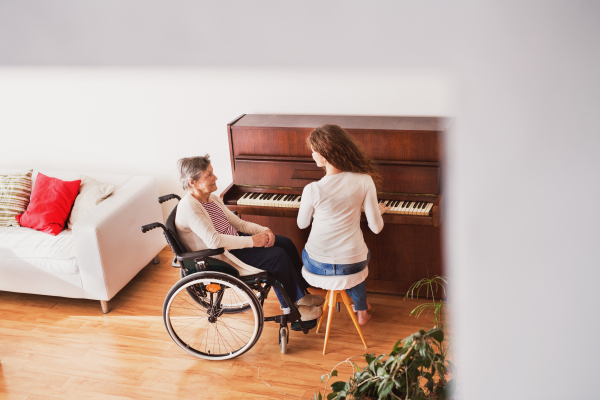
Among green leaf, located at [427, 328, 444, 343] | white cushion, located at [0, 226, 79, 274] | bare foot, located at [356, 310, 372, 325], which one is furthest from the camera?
white cushion, located at [0, 226, 79, 274]

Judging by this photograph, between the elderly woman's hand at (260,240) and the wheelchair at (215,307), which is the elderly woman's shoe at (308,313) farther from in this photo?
the elderly woman's hand at (260,240)

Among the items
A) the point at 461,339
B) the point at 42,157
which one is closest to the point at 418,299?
the point at 42,157

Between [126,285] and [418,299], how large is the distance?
189cm

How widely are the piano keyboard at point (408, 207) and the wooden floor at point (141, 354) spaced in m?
0.67

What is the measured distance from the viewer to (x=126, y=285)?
11.4 ft

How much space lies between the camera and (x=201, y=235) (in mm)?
2436

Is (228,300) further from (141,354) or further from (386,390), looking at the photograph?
(386,390)

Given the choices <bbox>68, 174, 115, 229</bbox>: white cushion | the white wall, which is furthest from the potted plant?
<bbox>68, 174, 115, 229</bbox>: white cushion

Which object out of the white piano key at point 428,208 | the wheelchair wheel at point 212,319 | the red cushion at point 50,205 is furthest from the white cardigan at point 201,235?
the red cushion at point 50,205

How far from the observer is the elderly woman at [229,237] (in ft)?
8.07

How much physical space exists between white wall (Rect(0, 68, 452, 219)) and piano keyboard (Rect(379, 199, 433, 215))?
0.54m

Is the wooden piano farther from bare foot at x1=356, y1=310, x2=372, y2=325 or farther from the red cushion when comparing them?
the red cushion

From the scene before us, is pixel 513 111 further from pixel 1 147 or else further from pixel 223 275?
pixel 1 147

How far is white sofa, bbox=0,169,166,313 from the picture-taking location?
297cm
